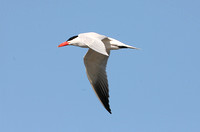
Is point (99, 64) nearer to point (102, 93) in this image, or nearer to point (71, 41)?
point (102, 93)

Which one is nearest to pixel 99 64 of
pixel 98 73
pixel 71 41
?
pixel 98 73

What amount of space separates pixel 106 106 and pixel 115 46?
174cm

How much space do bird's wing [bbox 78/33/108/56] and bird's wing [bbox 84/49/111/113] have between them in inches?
61.3

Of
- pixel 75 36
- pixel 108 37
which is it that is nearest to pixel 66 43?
pixel 75 36

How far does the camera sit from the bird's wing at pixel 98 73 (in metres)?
11.3

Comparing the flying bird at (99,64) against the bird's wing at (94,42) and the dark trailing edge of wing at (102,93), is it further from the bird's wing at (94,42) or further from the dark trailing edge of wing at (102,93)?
the bird's wing at (94,42)

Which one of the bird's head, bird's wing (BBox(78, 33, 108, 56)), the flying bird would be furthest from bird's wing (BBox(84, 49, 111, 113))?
bird's wing (BBox(78, 33, 108, 56))

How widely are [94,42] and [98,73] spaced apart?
103 inches

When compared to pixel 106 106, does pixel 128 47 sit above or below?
above

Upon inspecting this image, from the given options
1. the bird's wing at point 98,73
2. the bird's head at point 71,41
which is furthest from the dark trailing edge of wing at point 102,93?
the bird's head at point 71,41

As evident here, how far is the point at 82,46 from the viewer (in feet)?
35.5

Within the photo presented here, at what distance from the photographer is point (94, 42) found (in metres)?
9.12

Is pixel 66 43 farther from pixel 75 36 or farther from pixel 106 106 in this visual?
pixel 106 106

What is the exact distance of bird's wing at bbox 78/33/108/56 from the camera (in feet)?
28.6
